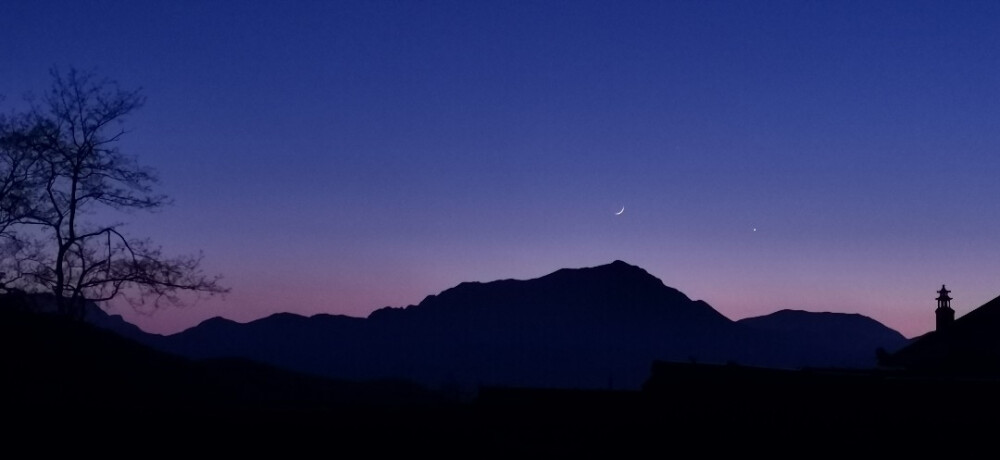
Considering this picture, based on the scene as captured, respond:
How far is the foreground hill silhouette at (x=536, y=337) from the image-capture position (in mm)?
113875

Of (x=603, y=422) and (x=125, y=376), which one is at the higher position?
(x=603, y=422)

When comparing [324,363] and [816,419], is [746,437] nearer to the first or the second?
[816,419]

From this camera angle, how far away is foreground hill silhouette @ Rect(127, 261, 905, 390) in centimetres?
11388

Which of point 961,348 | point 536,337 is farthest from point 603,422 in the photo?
point 536,337

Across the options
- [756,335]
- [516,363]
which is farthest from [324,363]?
[756,335]

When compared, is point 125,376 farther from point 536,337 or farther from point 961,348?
point 536,337

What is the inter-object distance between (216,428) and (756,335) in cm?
13037

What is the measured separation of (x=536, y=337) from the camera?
132 metres

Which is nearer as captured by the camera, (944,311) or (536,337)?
(944,311)

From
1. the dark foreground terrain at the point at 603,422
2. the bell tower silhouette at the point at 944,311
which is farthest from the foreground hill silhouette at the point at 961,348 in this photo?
the dark foreground terrain at the point at 603,422

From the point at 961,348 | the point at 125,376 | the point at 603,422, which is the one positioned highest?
the point at 961,348

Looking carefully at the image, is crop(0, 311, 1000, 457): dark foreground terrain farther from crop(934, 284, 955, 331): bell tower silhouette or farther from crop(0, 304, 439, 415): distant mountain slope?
crop(934, 284, 955, 331): bell tower silhouette

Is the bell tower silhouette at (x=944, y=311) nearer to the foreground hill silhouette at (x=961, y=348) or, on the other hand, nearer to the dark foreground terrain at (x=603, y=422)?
the foreground hill silhouette at (x=961, y=348)

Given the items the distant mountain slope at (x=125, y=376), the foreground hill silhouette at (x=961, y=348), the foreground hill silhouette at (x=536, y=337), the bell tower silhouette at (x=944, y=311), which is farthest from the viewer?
the foreground hill silhouette at (x=536, y=337)
